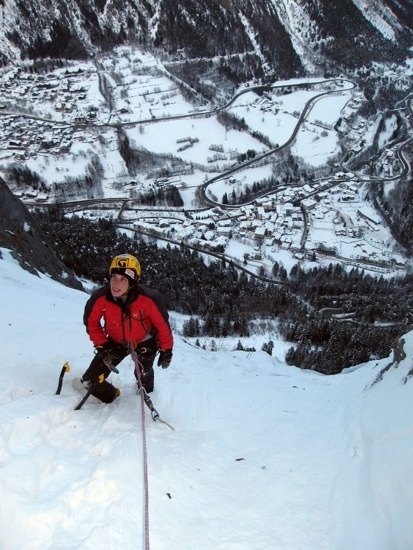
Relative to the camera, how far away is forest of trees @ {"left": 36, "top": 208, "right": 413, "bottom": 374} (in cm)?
2677

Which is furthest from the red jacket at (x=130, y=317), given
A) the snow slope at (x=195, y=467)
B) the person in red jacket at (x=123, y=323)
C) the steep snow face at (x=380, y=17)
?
the steep snow face at (x=380, y=17)

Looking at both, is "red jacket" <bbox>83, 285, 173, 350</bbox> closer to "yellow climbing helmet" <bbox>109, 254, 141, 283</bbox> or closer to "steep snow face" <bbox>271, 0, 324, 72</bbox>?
"yellow climbing helmet" <bbox>109, 254, 141, 283</bbox>

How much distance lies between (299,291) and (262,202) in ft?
80.8

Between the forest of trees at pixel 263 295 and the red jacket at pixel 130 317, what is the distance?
18020mm

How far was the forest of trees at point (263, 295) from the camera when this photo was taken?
2677 centimetres

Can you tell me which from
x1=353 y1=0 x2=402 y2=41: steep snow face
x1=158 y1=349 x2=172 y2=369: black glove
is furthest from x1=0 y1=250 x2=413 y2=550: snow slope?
x1=353 y1=0 x2=402 y2=41: steep snow face

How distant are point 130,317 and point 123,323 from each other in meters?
0.13

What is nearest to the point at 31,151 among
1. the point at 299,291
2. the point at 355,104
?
the point at 299,291

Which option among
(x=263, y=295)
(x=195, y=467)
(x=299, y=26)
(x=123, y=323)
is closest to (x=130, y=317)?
(x=123, y=323)

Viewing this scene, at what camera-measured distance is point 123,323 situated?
4.21 m

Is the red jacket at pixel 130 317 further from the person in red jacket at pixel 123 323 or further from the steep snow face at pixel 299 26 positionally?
the steep snow face at pixel 299 26

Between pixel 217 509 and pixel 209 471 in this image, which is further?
pixel 209 471

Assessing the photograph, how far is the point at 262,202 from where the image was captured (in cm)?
6381

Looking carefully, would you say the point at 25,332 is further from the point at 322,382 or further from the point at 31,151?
the point at 31,151
